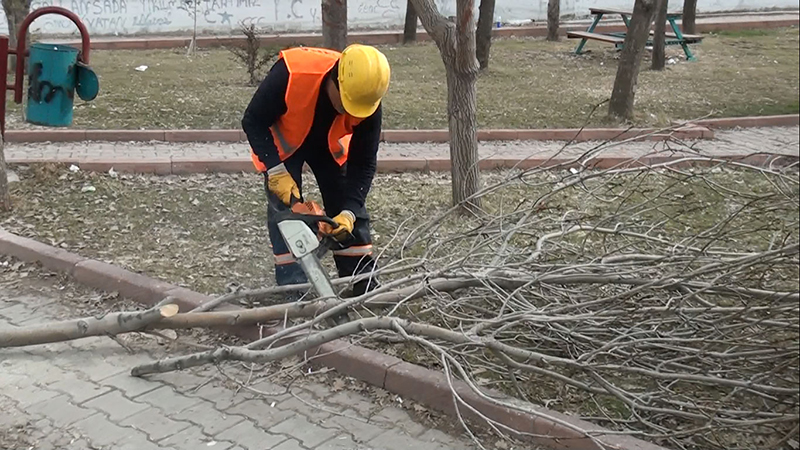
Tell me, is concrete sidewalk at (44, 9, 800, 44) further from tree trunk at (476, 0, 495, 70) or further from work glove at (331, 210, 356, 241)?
work glove at (331, 210, 356, 241)

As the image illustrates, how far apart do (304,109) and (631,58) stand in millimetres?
5760

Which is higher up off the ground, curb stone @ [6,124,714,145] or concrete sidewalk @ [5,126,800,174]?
curb stone @ [6,124,714,145]

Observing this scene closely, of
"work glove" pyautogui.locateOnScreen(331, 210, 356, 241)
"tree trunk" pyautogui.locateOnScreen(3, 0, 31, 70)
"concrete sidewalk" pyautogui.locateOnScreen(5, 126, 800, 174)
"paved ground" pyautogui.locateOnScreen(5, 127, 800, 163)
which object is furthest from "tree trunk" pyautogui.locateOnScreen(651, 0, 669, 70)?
"work glove" pyautogui.locateOnScreen(331, 210, 356, 241)

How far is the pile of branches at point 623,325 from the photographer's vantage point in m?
2.85

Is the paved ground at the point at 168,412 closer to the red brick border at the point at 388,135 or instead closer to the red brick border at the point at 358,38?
the red brick border at the point at 388,135

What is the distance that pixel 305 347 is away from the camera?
11.2 ft

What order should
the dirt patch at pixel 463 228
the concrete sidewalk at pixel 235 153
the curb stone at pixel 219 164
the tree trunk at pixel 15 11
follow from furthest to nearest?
1. the tree trunk at pixel 15 11
2. the concrete sidewalk at pixel 235 153
3. the curb stone at pixel 219 164
4. the dirt patch at pixel 463 228

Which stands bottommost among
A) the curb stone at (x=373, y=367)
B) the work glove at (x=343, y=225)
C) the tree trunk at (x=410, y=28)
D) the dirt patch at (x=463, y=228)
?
the curb stone at (x=373, y=367)

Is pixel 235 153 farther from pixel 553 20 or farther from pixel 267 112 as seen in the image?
pixel 553 20

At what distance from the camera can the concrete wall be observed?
1736 centimetres

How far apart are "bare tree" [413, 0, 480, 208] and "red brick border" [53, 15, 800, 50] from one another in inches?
408

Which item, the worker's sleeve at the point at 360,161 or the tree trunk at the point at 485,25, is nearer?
the worker's sleeve at the point at 360,161

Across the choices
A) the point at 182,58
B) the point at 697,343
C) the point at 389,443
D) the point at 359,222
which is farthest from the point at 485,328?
the point at 182,58

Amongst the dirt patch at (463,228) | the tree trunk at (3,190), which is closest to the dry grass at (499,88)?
the dirt patch at (463,228)
